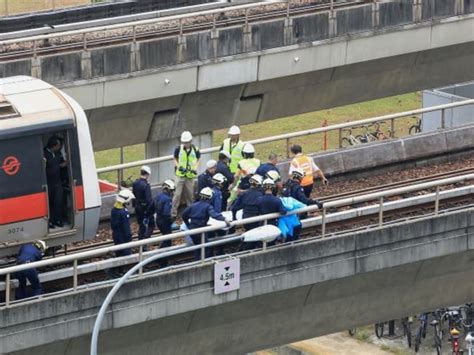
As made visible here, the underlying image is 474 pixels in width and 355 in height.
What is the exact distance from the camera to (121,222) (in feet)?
89.0

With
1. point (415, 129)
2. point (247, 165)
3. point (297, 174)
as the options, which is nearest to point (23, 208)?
point (247, 165)

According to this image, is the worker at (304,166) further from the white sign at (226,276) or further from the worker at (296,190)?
the white sign at (226,276)

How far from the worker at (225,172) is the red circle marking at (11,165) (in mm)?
3592

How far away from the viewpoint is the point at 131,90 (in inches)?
1529

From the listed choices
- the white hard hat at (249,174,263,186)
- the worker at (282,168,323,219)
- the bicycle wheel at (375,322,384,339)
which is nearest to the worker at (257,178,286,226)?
the white hard hat at (249,174,263,186)

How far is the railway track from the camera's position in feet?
126

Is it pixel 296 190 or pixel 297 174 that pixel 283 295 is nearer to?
pixel 296 190

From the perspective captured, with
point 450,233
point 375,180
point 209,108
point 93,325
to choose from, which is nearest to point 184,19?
point 209,108

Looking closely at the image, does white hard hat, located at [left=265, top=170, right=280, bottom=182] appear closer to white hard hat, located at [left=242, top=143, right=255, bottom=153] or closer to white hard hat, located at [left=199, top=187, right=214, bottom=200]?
white hard hat, located at [left=199, top=187, right=214, bottom=200]

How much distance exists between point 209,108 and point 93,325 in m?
16.4

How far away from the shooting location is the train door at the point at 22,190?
85.8 feet

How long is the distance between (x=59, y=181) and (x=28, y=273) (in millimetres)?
2204

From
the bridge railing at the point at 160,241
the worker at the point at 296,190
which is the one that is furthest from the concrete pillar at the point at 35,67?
the bridge railing at the point at 160,241

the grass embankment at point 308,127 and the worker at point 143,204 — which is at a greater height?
the grass embankment at point 308,127
